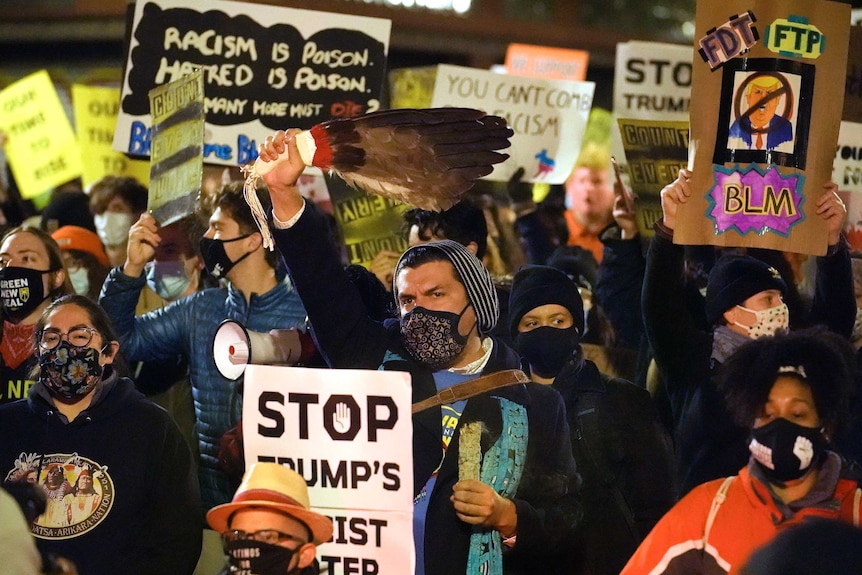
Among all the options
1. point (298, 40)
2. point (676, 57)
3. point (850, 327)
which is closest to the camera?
point (850, 327)

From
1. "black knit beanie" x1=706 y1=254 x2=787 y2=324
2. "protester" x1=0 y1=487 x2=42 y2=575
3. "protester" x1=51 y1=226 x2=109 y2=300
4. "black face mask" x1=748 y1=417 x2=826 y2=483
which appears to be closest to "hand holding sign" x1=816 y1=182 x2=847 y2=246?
"black knit beanie" x1=706 y1=254 x2=787 y2=324

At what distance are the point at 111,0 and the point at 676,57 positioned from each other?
348 inches

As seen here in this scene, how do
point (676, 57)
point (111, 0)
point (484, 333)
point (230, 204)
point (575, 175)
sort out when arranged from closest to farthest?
point (484, 333)
point (230, 204)
point (676, 57)
point (575, 175)
point (111, 0)

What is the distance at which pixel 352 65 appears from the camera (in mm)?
6508

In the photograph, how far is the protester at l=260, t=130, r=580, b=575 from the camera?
402 cm

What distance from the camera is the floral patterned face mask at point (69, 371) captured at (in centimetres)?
434

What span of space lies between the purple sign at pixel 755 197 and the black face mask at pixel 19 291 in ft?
8.65

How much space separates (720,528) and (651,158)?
2840mm

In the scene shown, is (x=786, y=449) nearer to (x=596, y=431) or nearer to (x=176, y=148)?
(x=596, y=431)

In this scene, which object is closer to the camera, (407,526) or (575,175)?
(407,526)

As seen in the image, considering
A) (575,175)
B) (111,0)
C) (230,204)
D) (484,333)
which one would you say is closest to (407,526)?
(484,333)

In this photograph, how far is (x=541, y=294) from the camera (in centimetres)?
493

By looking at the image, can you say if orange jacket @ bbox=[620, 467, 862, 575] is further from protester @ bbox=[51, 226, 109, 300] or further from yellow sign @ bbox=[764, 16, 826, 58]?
protester @ bbox=[51, 226, 109, 300]

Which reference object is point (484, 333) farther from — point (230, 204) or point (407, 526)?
point (230, 204)
